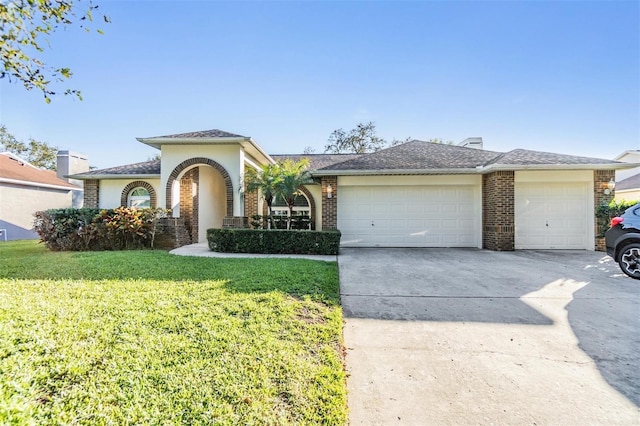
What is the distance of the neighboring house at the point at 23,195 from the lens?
14398 mm

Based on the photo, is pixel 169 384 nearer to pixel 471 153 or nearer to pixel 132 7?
pixel 132 7

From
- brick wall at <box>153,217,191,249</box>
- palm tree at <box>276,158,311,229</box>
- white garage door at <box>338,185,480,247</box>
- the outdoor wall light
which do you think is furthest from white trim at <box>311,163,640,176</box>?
brick wall at <box>153,217,191,249</box>

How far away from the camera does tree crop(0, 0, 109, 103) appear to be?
3.56 m

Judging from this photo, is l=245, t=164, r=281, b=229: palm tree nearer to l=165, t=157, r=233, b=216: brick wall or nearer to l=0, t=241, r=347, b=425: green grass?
l=165, t=157, r=233, b=216: brick wall

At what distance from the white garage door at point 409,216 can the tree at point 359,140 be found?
19.5 m

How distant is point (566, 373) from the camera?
279 centimetres

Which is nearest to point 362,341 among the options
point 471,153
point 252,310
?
point 252,310

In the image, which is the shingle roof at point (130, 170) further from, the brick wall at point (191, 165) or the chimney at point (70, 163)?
the chimney at point (70, 163)

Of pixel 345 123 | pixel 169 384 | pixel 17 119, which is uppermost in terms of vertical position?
pixel 345 123

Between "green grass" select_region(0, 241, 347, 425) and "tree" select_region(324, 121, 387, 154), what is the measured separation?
27.1 m

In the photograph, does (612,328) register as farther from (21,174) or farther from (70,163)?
(21,174)

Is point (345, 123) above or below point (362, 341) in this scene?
above

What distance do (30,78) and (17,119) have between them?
456 inches

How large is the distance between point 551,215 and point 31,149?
45349mm
